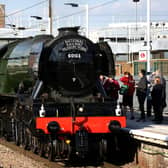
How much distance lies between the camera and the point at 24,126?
40.2 feet

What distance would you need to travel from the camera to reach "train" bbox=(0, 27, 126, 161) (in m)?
10.7

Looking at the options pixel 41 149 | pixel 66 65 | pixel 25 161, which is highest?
pixel 66 65

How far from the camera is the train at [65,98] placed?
10680 mm

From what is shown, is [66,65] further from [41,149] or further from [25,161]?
[25,161]

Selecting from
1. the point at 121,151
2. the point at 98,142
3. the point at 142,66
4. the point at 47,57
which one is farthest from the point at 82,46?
the point at 142,66

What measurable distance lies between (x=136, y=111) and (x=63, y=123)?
9.28 m

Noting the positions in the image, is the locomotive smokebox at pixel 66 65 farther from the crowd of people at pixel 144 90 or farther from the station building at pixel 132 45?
the station building at pixel 132 45

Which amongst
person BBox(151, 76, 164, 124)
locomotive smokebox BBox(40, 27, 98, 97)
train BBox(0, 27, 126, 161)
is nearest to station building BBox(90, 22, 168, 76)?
person BBox(151, 76, 164, 124)

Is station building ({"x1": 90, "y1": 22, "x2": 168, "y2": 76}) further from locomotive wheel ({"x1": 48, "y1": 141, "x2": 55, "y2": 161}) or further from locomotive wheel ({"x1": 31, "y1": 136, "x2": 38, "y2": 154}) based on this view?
locomotive wheel ({"x1": 48, "y1": 141, "x2": 55, "y2": 161})

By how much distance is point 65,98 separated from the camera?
11.4 m

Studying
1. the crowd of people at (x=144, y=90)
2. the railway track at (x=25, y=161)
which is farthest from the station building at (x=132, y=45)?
the railway track at (x=25, y=161)

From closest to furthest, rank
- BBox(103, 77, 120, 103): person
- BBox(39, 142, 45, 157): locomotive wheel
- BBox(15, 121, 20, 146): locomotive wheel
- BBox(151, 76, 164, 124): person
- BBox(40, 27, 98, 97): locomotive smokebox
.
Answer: BBox(40, 27, 98, 97): locomotive smokebox < BBox(39, 142, 45, 157): locomotive wheel < BBox(15, 121, 20, 146): locomotive wheel < BBox(151, 76, 164, 124): person < BBox(103, 77, 120, 103): person

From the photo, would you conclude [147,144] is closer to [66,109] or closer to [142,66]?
[66,109]

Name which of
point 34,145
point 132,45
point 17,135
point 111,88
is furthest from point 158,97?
point 132,45
